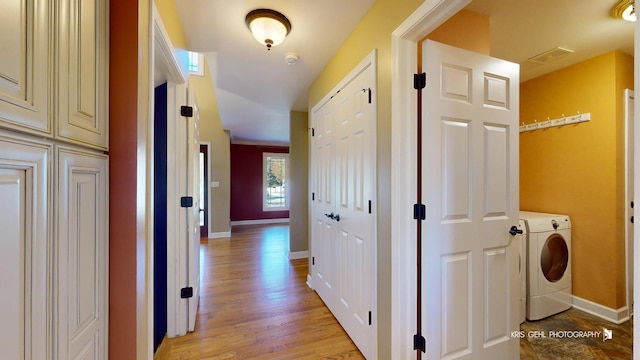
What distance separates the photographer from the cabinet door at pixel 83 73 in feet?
2.25

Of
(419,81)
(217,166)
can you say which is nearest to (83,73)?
(419,81)

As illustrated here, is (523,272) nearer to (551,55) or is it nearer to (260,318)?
(551,55)

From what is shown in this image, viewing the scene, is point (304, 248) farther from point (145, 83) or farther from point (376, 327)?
point (145, 83)

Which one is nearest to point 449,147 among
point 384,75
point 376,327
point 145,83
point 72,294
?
point 384,75

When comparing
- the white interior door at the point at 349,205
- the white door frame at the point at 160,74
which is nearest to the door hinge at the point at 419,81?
the white interior door at the point at 349,205

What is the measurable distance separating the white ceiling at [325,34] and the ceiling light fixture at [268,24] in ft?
0.13

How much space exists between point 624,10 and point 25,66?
117 inches

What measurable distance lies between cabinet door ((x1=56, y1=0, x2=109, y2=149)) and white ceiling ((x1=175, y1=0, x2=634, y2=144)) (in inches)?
36.7

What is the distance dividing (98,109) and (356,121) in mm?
1432

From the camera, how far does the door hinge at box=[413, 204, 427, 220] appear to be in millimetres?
1315

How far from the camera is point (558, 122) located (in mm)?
2463

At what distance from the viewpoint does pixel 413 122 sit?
4.36 feet

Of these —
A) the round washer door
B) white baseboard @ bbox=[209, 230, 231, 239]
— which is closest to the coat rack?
the round washer door

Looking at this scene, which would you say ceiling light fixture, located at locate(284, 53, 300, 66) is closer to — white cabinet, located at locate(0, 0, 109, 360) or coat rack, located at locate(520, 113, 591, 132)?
white cabinet, located at locate(0, 0, 109, 360)
